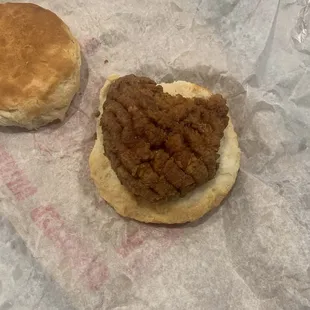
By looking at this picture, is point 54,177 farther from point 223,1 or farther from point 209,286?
point 223,1

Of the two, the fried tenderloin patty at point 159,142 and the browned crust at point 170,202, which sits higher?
the fried tenderloin patty at point 159,142

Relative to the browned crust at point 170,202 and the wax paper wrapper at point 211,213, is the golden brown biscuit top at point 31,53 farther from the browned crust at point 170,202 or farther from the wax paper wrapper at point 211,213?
the browned crust at point 170,202

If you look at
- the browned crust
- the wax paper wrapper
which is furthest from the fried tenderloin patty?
the wax paper wrapper

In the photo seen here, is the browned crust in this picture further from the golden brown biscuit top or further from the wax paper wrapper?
the golden brown biscuit top

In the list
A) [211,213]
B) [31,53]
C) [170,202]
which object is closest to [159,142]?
[170,202]

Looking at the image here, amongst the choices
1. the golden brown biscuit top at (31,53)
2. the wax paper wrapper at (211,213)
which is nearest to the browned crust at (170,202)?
the wax paper wrapper at (211,213)
